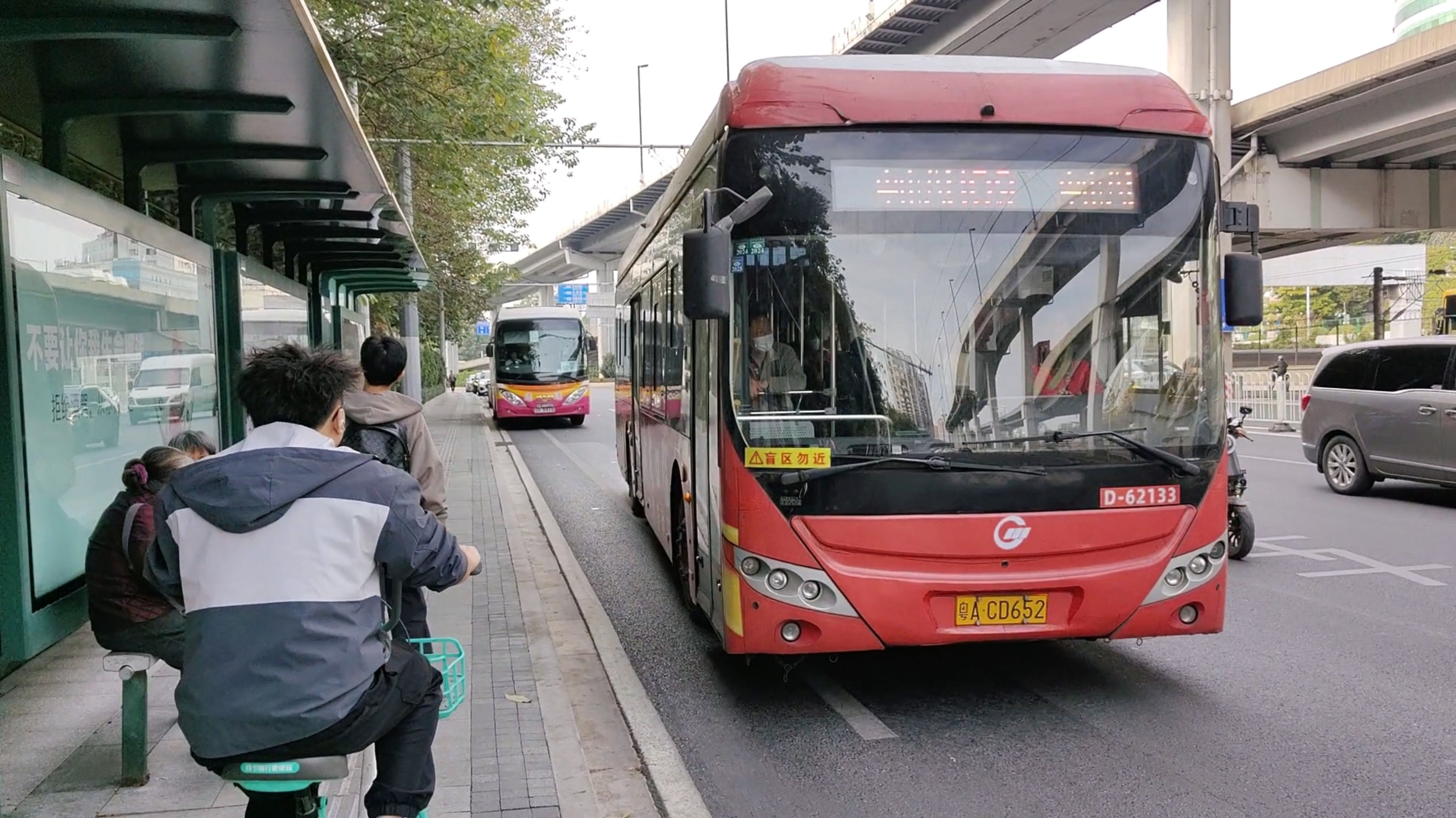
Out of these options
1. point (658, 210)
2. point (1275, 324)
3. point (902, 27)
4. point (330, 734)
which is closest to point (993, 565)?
point (330, 734)

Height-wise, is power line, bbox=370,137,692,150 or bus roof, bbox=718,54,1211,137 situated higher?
power line, bbox=370,137,692,150

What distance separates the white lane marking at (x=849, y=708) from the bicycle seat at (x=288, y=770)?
3.08 m

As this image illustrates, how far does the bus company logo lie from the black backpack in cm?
264

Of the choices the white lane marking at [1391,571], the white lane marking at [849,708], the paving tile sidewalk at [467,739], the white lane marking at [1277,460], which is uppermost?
the paving tile sidewalk at [467,739]

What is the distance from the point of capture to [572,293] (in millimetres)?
71438

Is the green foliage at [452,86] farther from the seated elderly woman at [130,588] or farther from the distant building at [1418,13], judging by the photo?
the distant building at [1418,13]

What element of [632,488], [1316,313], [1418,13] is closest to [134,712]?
[632,488]

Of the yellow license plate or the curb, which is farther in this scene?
the yellow license plate

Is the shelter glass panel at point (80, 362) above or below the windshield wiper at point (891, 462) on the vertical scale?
above

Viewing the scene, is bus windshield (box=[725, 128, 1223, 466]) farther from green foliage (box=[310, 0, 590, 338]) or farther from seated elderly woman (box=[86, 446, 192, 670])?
green foliage (box=[310, 0, 590, 338])

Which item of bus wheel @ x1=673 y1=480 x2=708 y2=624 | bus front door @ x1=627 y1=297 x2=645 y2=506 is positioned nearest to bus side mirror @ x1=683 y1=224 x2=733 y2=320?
bus wheel @ x1=673 y1=480 x2=708 y2=624

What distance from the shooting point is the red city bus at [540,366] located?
29.0 meters

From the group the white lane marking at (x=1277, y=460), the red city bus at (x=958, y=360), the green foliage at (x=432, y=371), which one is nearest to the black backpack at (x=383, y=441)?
the red city bus at (x=958, y=360)

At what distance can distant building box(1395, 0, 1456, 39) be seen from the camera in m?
32.8
